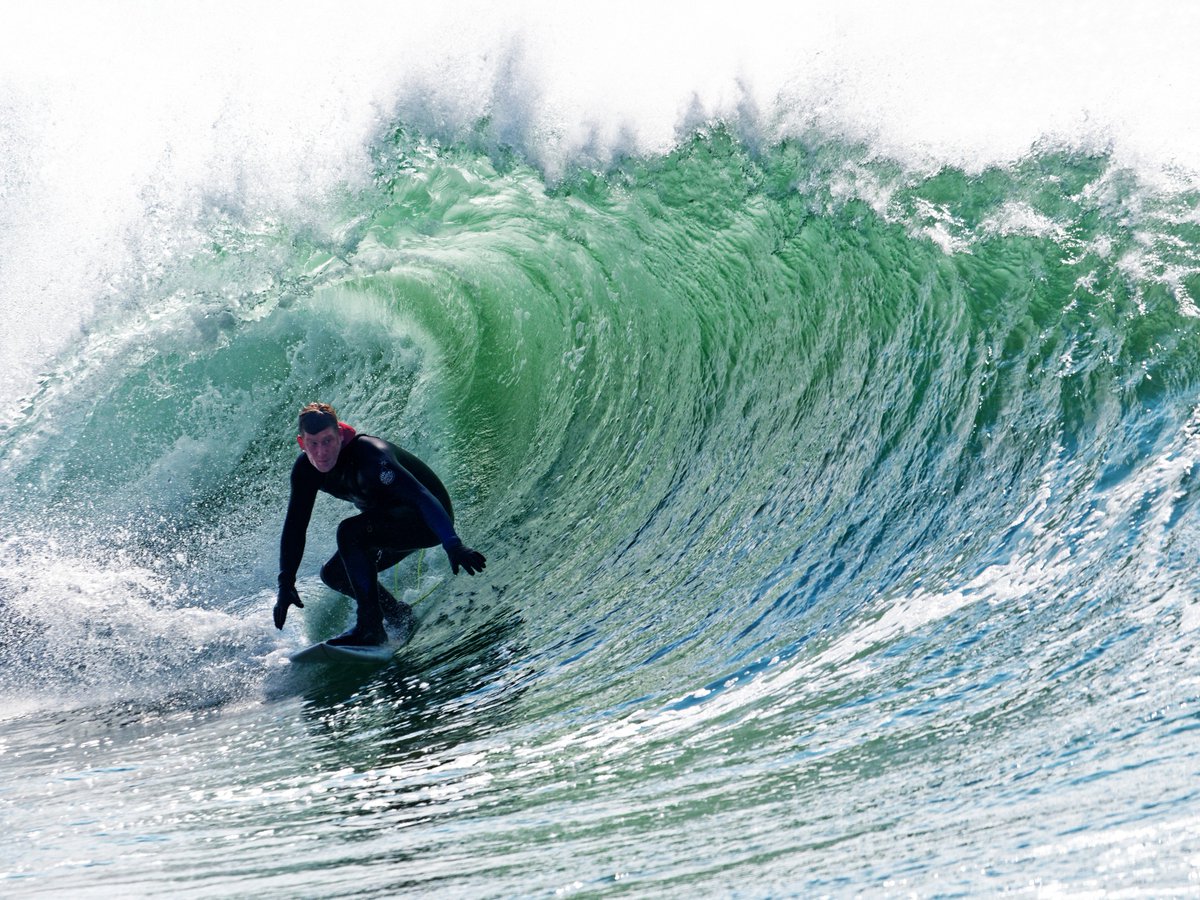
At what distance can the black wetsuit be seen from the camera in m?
5.37

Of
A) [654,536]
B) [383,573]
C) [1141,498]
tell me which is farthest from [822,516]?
[383,573]

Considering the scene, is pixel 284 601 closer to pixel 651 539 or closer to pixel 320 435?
pixel 320 435

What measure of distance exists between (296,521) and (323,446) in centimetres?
52

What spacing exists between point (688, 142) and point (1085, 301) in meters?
2.94

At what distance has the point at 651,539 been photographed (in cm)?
618

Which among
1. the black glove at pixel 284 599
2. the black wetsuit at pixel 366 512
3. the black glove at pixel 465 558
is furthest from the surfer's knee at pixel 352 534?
the black glove at pixel 465 558

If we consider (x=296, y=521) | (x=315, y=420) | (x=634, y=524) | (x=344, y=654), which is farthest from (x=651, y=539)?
(x=315, y=420)

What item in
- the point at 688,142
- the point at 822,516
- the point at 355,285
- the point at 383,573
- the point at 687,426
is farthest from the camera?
the point at 355,285

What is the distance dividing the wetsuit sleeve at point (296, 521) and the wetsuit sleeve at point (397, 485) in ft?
0.89

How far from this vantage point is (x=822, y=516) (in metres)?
5.57

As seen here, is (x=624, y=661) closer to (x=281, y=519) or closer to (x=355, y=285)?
(x=281, y=519)

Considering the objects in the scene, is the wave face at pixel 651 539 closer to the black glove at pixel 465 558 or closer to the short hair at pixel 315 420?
the black glove at pixel 465 558

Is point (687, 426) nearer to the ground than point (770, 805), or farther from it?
farther from it

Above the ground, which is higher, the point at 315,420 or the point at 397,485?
the point at 315,420
